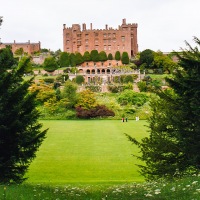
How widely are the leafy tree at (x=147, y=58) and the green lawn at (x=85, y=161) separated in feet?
175

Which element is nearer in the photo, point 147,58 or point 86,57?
point 147,58

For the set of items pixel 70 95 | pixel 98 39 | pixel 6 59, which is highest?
pixel 98 39

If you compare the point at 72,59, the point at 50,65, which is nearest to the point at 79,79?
the point at 50,65

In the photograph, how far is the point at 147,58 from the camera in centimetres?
8275

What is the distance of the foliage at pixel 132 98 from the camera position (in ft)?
178

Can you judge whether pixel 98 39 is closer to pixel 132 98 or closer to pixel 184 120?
pixel 132 98

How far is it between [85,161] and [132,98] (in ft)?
114

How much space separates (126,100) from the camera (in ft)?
182

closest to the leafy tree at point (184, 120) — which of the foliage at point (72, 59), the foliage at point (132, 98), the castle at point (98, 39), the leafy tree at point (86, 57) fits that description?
the foliage at point (132, 98)

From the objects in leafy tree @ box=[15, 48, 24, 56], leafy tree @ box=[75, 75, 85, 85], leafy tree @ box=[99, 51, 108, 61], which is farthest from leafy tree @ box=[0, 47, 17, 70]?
leafy tree @ box=[15, 48, 24, 56]

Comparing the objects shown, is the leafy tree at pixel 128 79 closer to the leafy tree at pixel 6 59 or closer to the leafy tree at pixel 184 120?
the leafy tree at pixel 184 120

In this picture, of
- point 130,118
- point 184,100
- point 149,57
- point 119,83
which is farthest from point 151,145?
point 149,57

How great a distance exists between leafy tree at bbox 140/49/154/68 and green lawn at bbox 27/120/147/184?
53.3 m

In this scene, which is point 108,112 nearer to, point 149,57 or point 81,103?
point 81,103
